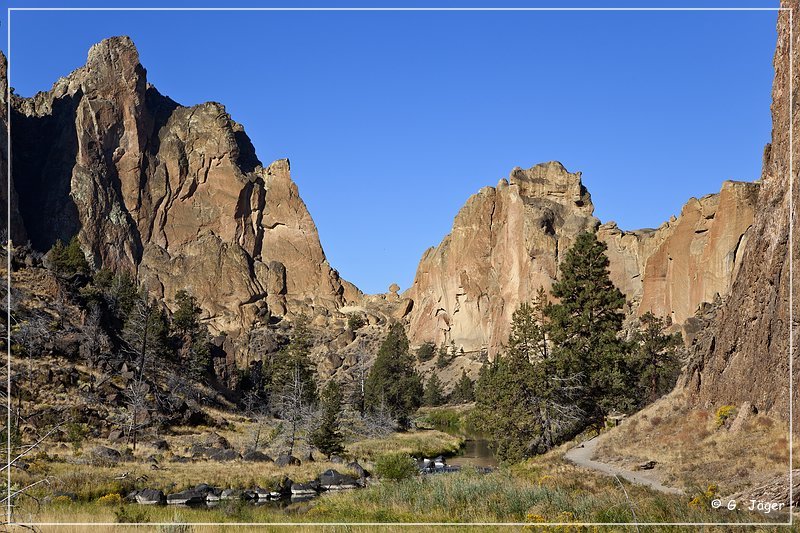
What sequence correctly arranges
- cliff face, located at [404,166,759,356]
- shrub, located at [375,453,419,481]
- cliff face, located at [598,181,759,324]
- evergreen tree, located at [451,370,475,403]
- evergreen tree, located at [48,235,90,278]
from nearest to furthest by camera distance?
shrub, located at [375,453,419,481]
evergreen tree, located at [48,235,90,278]
cliff face, located at [598,181,759,324]
cliff face, located at [404,166,759,356]
evergreen tree, located at [451,370,475,403]

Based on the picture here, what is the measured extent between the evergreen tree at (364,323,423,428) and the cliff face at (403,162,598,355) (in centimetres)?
4652

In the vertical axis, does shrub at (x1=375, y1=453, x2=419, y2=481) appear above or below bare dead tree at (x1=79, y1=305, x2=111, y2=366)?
below

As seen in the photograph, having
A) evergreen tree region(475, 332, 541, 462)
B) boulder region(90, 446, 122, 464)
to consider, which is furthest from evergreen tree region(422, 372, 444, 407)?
boulder region(90, 446, 122, 464)

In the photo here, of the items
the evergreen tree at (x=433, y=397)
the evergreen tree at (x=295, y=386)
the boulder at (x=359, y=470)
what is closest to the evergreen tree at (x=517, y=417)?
the boulder at (x=359, y=470)

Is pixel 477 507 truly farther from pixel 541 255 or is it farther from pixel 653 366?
pixel 541 255

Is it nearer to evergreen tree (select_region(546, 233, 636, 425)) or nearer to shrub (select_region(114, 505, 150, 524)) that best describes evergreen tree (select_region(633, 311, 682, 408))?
evergreen tree (select_region(546, 233, 636, 425))

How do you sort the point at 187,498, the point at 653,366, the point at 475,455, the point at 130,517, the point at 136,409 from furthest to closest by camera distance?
1. the point at 475,455
2. the point at 653,366
3. the point at 136,409
4. the point at 187,498
5. the point at 130,517

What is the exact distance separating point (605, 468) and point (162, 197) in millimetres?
153238

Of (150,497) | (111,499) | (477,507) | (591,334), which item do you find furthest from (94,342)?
(477,507)

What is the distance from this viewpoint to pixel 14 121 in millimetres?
156750

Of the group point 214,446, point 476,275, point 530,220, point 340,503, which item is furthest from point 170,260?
point 340,503

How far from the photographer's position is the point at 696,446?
28234 millimetres

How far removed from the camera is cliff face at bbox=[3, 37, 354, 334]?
512 ft

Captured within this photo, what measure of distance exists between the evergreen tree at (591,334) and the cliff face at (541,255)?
53645 millimetres
